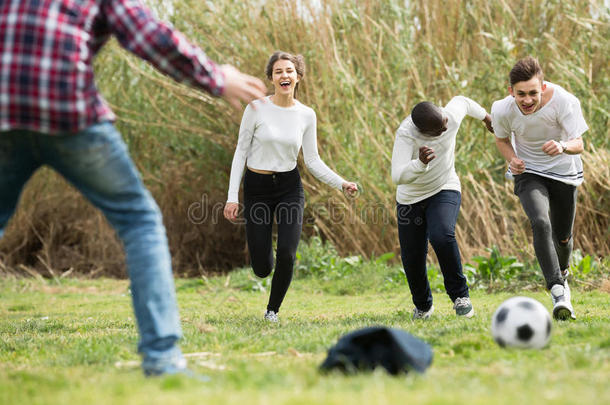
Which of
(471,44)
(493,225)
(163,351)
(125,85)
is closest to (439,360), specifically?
(163,351)

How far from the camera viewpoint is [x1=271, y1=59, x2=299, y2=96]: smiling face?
653cm

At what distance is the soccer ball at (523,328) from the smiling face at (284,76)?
118 inches

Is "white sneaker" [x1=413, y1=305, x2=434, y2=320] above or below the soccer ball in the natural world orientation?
below

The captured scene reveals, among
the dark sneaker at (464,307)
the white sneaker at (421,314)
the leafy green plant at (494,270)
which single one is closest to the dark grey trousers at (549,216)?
the dark sneaker at (464,307)

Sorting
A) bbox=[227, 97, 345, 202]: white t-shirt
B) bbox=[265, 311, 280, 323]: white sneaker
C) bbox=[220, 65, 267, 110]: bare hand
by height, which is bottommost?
bbox=[265, 311, 280, 323]: white sneaker

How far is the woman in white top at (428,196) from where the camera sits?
6031 mm

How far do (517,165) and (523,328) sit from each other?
6.76 feet

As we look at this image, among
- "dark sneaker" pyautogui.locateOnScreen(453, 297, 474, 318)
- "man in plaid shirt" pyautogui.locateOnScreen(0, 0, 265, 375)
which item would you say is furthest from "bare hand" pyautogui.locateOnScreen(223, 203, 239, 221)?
"man in plaid shirt" pyautogui.locateOnScreen(0, 0, 265, 375)

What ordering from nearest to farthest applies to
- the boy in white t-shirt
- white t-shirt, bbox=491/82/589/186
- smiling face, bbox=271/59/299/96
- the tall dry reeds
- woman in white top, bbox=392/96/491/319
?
the boy in white t-shirt, white t-shirt, bbox=491/82/589/186, woman in white top, bbox=392/96/491/319, smiling face, bbox=271/59/299/96, the tall dry reeds

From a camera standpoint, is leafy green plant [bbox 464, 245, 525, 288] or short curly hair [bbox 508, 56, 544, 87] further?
leafy green plant [bbox 464, 245, 525, 288]

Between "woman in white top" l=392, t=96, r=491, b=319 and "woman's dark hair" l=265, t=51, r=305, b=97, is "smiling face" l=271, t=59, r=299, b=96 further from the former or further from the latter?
"woman in white top" l=392, t=96, r=491, b=319

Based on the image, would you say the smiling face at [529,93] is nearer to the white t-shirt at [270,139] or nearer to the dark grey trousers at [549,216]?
the dark grey trousers at [549,216]

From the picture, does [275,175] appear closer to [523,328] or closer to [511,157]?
[511,157]

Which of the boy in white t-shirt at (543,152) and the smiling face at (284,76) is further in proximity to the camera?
the smiling face at (284,76)
